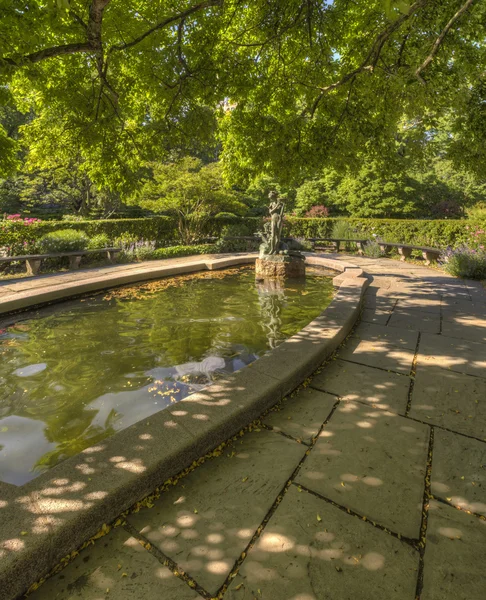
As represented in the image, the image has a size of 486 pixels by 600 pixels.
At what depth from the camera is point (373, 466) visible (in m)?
2.24

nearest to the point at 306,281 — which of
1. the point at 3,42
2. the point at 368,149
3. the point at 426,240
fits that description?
the point at 368,149

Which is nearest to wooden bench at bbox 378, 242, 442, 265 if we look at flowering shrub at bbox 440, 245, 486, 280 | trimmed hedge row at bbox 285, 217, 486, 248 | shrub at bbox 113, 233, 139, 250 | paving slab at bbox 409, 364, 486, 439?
trimmed hedge row at bbox 285, 217, 486, 248

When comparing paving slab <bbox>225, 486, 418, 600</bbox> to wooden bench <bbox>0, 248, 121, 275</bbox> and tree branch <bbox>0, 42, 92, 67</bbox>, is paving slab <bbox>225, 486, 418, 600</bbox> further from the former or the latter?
wooden bench <bbox>0, 248, 121, 275</bbox>

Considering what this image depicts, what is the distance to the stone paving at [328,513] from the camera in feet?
4.93

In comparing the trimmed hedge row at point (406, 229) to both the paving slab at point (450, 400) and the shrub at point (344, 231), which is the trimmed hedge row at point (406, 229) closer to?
the shrub at point (344, 231)

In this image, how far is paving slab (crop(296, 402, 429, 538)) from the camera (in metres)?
1.90

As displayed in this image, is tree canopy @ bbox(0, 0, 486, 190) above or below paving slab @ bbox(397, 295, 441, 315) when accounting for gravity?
above

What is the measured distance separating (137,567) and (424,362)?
142 inches

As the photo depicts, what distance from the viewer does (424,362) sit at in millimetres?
3795

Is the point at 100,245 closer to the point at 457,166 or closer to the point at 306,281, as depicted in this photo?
the point at 306,281

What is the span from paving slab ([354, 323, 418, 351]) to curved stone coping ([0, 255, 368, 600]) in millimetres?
1819

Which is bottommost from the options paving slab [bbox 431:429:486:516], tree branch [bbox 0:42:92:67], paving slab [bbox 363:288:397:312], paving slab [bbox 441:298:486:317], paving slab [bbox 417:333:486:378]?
paving slab [bbox 431:429:486:516]

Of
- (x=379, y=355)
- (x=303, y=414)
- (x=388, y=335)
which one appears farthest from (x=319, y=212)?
(x=303, y=414)

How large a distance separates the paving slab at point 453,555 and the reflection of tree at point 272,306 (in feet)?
9.23
